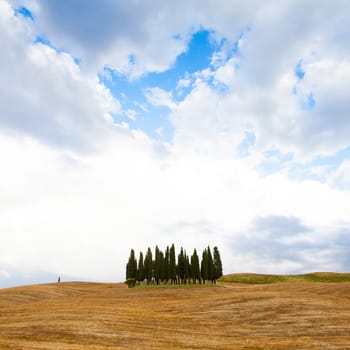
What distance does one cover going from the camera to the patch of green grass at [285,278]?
10594 centimetres

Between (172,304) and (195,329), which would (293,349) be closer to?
(195,329)

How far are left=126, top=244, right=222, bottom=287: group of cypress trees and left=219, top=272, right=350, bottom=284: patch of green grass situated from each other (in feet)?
69.3

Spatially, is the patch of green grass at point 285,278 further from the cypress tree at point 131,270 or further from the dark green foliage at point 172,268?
the cypress tree at point 131,270

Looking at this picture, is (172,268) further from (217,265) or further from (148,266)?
(217,265)

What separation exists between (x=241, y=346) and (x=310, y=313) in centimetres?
1563

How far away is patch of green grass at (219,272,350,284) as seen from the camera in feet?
348

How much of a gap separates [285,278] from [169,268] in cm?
4133

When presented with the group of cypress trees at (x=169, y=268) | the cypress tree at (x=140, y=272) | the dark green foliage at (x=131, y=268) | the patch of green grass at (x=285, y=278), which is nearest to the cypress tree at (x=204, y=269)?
the group of cypress trees at (x=169, y=268)

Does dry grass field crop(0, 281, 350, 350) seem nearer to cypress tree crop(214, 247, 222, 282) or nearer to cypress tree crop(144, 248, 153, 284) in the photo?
cypress tree crop(144, 248, 153, 284)

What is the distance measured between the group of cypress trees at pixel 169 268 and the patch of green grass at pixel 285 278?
21.1 meters

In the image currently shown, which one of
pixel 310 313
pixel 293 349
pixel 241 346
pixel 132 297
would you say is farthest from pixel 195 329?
pixel 132 297

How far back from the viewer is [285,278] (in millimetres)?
110875

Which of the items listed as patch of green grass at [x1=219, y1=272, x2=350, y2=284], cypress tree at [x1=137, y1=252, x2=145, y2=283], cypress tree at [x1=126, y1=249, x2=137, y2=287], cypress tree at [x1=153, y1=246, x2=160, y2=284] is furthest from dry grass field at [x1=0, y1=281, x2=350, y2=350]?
patch of green grass at [x1=219, y1=272, x2=350, y2=284]

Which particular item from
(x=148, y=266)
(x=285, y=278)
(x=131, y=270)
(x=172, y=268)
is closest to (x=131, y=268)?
(x=131, y=270)
